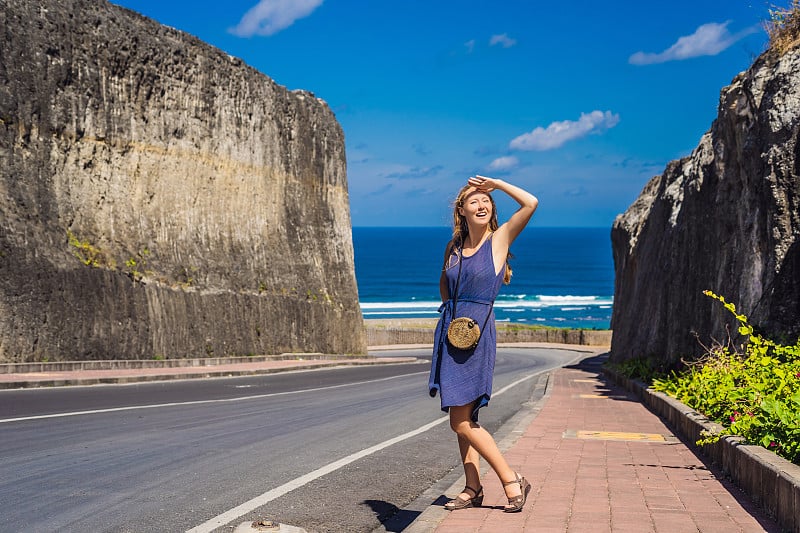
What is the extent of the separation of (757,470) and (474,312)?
2.40m

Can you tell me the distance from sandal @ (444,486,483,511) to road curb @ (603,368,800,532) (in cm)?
193

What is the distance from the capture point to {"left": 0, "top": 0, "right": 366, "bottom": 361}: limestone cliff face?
21531 mm

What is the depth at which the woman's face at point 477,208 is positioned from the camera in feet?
21.5

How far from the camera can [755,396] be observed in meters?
8.56

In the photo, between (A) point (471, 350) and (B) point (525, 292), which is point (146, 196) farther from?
(B) point (525, 292)

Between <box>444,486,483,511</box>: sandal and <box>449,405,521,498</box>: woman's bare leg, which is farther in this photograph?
<box>444,486,483,511</box>: sandal

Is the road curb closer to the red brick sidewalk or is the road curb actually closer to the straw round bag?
the red brick sidewalk

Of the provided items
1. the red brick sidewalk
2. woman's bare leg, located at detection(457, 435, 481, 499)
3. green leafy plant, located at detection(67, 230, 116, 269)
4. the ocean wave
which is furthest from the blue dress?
the ocean wave

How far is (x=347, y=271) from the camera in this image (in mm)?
40938

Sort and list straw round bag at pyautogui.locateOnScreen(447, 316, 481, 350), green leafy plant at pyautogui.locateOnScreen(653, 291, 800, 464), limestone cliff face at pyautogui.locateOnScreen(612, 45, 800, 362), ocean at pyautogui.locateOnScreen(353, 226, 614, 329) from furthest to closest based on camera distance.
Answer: ocean at pyautogui.locateOnScreen(353, 226, 614, 329) → limestone cliff face at pyautogui.locateOnScreen(612, 45, 800, 362) → green leafy plant at pyautogui.locateOnScreen(653, 291, 800, 464) → straw round bag at pyautogui.locateOnScreen(447, 316, 481, 350)

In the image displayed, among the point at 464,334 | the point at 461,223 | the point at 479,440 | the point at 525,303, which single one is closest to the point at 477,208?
the point at 461,223

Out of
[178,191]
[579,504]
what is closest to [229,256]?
[178,191]

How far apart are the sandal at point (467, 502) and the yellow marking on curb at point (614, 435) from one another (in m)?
4.80

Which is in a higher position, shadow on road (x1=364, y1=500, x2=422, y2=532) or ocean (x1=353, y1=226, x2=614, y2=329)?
ocean (x1=353, y1=226, x2=614, y2=329)
